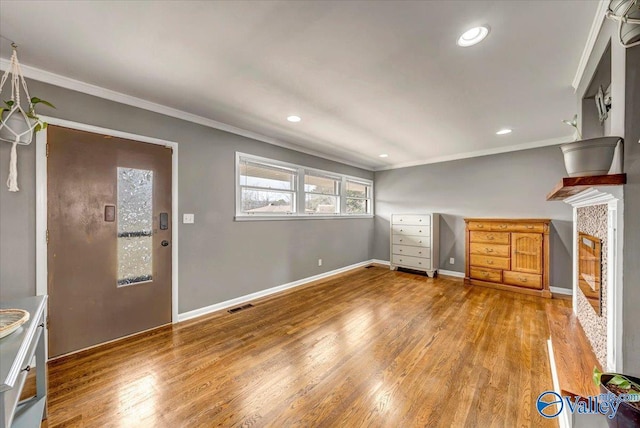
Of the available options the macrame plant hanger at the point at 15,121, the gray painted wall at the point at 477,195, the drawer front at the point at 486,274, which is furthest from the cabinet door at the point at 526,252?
the macrame plant hanger at the point at 15,121

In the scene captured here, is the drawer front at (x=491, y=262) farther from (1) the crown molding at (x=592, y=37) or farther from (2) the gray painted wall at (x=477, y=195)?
(1) the crown molding at (x=592, y=37)

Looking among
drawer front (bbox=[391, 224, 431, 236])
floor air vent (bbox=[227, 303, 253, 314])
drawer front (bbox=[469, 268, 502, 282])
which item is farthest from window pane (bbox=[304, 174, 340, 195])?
drawer front (bbox=[469, 268, 502, 282])

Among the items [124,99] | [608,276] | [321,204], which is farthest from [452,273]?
[124,99]

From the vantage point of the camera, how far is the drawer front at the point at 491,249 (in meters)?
4.22

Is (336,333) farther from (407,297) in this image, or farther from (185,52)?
(185,52)

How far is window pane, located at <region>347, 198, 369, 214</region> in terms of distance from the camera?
18.6 ft

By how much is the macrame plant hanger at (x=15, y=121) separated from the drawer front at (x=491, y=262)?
577cm

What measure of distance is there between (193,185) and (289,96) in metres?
1.59

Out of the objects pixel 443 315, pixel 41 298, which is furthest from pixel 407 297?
pixel 41 298

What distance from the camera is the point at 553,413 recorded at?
1617mm

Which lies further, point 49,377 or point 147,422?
point 49,377

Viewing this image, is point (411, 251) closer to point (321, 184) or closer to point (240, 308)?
point (321, 184)

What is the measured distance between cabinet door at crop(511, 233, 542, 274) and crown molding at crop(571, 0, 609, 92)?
8.46 ft

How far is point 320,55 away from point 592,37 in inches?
72.1
